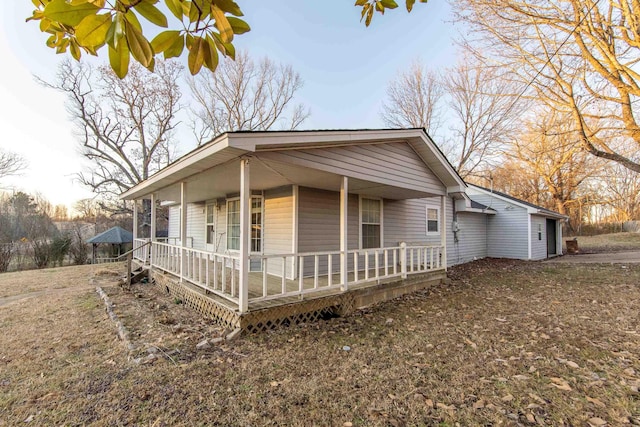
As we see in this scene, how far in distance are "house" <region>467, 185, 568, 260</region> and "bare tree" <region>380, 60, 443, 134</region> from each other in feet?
27.9

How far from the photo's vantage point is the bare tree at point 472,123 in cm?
1952

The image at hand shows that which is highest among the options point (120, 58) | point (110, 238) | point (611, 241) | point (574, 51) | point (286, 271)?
point (574, 51)

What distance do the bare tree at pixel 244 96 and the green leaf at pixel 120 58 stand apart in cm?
2213

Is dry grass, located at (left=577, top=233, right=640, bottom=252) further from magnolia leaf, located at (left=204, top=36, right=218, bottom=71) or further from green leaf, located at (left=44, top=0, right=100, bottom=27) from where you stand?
green leaf, located at (left=44, top=0, right=100, bottom=27)


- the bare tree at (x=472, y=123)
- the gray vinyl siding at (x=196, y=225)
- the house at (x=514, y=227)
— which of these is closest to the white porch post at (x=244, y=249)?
the gray vinyl siding at (x=196, y=225)

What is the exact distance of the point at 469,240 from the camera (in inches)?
529

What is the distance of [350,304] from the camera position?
568 centimetres

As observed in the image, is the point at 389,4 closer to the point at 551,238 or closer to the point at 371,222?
the point at 371,222

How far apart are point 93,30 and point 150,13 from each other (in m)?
0.18

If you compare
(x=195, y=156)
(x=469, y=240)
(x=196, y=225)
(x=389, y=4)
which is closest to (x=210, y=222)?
(x=196, y=225)

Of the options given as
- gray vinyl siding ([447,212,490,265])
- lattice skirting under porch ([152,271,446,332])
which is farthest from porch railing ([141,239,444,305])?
gray vinyl siding ([447,212,490,265])

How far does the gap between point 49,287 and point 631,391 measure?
12587mm

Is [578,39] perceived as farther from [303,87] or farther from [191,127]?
[191,127]

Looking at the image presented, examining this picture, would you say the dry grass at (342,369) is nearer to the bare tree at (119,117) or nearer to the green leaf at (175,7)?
the green leaf at (175,7)
